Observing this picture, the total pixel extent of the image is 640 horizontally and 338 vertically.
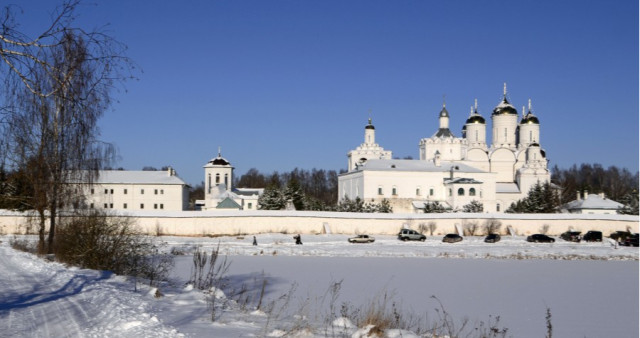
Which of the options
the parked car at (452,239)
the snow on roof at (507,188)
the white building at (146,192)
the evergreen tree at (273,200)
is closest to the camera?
the parked car at (452,239)

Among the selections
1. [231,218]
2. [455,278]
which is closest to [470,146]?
[231,218]

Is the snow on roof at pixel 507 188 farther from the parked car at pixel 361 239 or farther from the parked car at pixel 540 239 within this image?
the parked car at pixel 361 239

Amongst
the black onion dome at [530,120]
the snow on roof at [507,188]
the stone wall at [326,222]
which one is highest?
the black onion dome at [530,120]

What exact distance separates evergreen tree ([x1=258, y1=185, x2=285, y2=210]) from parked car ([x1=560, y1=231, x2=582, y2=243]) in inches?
870

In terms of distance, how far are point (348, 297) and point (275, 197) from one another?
1521 inches

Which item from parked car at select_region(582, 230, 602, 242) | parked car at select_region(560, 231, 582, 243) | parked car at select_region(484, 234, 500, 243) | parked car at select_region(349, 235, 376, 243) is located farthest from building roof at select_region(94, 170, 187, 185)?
parked car at select_region(582, 230, 602, 242)

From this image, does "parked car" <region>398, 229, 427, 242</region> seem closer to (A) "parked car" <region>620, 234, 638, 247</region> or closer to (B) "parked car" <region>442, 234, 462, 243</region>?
(B) "parked car" <region>442, 234, 462, 243</region>

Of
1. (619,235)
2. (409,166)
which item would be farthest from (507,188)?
(619,235)

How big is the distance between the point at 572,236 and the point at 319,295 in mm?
28635

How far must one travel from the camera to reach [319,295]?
41.2 feet

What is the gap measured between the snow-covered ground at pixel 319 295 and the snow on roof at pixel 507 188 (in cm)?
3641

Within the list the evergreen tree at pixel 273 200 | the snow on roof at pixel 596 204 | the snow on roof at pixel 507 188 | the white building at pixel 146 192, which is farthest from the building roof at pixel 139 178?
the snow on roof at pixel 596 204

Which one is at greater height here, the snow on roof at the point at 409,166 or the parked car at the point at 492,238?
the snow on roof at the point at 409,166

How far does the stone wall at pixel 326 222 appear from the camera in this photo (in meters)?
35.2
